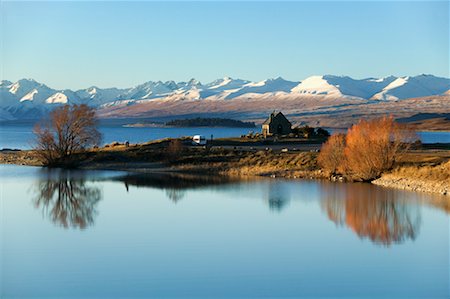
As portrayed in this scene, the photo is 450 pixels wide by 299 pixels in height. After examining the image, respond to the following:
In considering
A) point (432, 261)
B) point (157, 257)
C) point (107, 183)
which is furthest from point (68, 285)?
point (107, 183)

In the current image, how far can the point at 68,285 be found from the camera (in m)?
18.6

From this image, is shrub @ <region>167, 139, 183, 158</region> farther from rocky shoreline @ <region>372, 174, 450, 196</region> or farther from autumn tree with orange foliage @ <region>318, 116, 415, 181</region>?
rocky shoreline @ <region>372, 174, 450, 196</region>

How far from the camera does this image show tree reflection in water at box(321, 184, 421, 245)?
1043 inches

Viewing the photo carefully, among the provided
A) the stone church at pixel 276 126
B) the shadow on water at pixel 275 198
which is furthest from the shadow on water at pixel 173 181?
the stone church at pixel 276 126

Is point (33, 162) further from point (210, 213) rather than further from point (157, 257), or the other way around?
point (157, 257)

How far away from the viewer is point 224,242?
24.4 m

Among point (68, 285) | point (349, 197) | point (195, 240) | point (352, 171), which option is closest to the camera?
point (68, 285)

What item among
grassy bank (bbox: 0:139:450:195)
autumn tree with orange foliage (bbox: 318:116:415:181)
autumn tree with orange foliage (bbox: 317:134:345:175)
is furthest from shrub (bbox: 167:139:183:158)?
autumn tree with orange foliage (bbox: 318:116:415:181)

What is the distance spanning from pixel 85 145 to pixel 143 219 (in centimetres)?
3086

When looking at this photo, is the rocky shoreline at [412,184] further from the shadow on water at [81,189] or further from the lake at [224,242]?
the shadow on water at [81,189]

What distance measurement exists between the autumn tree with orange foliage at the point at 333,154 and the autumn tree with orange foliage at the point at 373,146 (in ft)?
2.26

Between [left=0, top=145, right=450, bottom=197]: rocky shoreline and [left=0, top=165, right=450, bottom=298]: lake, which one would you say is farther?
[left=0, top=145, right=450, bottom=197]: rocky shoreline

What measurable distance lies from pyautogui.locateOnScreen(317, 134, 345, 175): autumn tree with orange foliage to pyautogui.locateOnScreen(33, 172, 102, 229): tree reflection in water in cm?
1473

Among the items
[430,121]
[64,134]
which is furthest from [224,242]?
[430,121]
